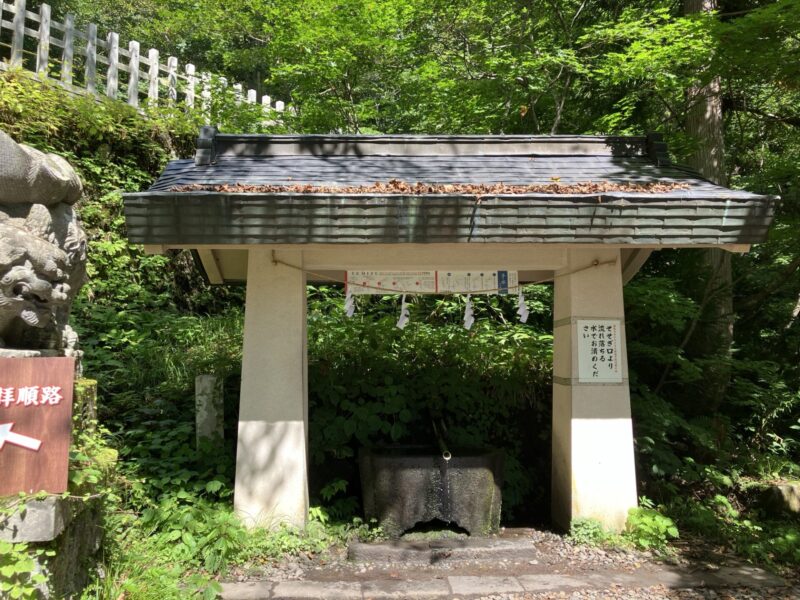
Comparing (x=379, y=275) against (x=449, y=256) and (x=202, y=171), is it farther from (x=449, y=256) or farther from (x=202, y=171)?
(x=202, y=171)

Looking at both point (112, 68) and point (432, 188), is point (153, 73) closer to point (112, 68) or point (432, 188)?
point (112, 68)

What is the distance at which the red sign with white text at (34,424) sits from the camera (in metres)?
2.97

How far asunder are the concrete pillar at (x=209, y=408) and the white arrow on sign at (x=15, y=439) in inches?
121

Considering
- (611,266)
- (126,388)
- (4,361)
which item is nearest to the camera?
(4,361)

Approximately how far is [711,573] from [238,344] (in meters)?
5.96

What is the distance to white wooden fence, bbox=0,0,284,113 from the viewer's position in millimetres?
10461

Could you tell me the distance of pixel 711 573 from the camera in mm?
4832

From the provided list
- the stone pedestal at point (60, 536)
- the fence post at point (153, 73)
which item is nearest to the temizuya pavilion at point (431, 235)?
the stone pedestal at point (60, 536)

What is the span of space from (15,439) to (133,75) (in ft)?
34.5

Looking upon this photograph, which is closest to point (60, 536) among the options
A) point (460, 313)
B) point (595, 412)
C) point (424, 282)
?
point (424, 282)

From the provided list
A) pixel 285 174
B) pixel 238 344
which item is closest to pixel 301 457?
pixel 285 174

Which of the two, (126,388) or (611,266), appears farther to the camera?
(126,388)

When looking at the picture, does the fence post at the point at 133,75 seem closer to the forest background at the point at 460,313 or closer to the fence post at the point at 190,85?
the forest background at the point at 460,313

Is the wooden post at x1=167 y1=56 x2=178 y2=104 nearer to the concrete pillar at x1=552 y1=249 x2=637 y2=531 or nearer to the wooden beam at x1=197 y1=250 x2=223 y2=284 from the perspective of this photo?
the wooden beam at x1=197 y1=250 x2=223 y2=284
